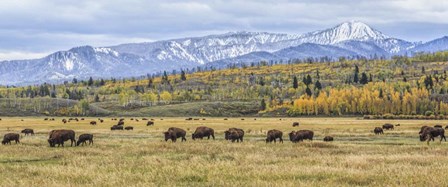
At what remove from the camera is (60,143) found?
4081 cm

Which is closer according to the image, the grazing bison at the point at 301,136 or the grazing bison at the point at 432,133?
the grazing bison at the point at 301,136

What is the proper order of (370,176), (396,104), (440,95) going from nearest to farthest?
(370,176)
(396,104)
(440,95)

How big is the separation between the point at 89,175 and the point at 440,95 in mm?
188456

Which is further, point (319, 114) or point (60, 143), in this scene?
point (319, 114)

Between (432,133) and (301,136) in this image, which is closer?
(301,136)

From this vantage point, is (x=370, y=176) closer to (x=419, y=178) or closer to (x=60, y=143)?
(x=419, y=178)

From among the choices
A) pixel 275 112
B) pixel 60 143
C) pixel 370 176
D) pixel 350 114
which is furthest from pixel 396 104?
pixel 370 176

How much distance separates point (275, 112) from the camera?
637 feet

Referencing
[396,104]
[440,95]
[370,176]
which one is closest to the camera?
[370,176]

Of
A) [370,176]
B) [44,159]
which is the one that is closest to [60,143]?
[44,159]

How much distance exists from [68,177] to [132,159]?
7403 millimetres

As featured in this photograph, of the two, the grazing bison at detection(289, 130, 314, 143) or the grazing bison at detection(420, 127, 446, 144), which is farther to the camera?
the grazing bison at detection(420, 127, 446, 144)

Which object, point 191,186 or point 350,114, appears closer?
point 191,186

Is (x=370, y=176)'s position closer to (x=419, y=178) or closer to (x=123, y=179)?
(x=419, y=178)
